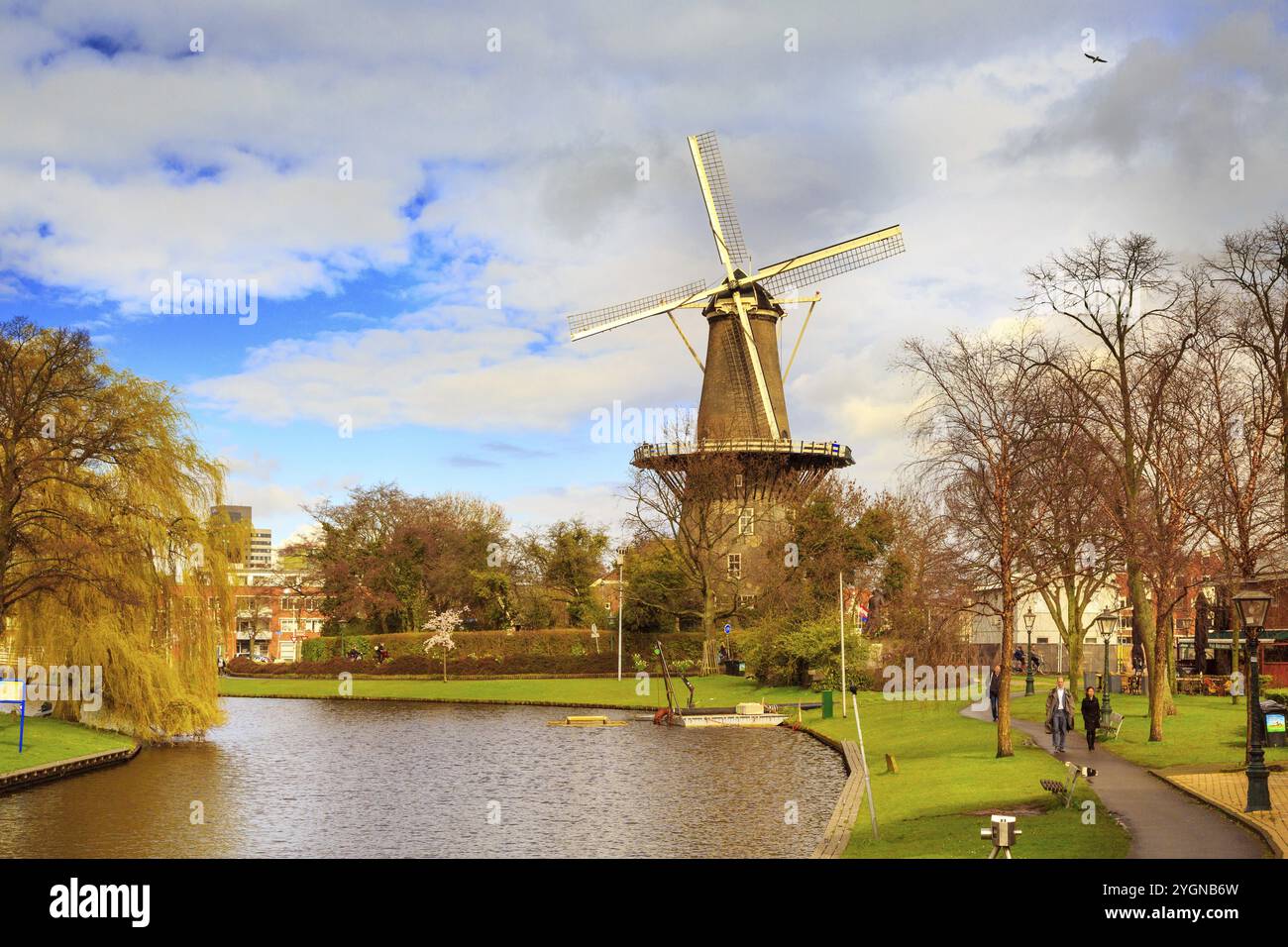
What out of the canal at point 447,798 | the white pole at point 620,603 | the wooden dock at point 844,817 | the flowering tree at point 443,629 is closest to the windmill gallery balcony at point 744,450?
the white pole at point 620,603

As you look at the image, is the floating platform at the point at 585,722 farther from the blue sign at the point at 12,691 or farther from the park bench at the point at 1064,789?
the park bench at the point at 1064,789

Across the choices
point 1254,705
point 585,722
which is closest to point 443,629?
point 585,722

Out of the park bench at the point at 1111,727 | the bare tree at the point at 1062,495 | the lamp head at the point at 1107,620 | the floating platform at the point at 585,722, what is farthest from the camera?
the floating platform at the point at 585,722

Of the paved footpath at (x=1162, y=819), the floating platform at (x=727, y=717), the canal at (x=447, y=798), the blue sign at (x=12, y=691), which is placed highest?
the blue sign at (x=12, y=691)

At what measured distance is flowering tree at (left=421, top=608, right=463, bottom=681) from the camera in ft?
275

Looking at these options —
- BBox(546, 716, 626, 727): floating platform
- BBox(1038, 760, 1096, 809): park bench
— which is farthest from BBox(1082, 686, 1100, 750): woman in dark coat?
BBox(546, 716, 626, 727): floating platform

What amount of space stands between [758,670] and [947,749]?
29.6 m

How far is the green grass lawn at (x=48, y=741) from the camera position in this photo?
3216 centimetres

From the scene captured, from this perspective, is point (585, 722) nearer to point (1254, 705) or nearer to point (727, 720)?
point (727, 720)

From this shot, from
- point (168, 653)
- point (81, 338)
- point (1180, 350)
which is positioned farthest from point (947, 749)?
point (81, 338)

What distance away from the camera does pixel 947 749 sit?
109 feet

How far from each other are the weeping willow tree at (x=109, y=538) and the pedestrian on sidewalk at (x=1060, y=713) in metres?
25.0

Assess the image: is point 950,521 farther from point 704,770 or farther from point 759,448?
point 759,448
